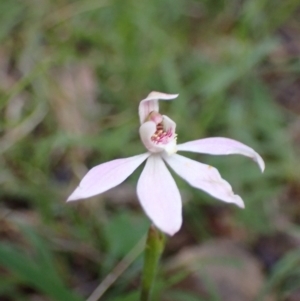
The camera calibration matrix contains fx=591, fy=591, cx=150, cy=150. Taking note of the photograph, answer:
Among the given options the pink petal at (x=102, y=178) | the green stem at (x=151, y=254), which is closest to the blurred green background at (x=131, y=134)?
the green stem at (x=151, y=254)

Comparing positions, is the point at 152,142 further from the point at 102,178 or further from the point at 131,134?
the point at 131,134

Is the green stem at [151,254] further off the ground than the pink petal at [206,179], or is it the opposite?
the pink petal at [206,179]

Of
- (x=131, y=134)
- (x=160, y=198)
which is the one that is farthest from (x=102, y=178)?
(x=131, y=134)

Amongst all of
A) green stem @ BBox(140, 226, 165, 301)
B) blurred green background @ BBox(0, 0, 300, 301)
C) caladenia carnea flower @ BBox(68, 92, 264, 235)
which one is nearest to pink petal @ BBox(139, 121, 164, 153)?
caladenia carnea flower @ BBox(68, 92, 264, 235)

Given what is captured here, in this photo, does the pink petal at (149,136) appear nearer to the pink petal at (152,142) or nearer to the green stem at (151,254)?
the pink petal at (152,142)

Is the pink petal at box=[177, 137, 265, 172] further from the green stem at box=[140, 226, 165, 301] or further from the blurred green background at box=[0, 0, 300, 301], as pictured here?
the blurred green background at box=[0, 0, 300, 301]

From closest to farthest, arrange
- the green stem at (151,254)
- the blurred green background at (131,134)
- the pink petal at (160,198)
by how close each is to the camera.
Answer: the pink petal at (160,198) → the green stem at (151,254) → the blurred green background at (131,134)

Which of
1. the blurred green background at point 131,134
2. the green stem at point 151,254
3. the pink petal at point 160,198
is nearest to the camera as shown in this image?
the pink petal at point 160,198
